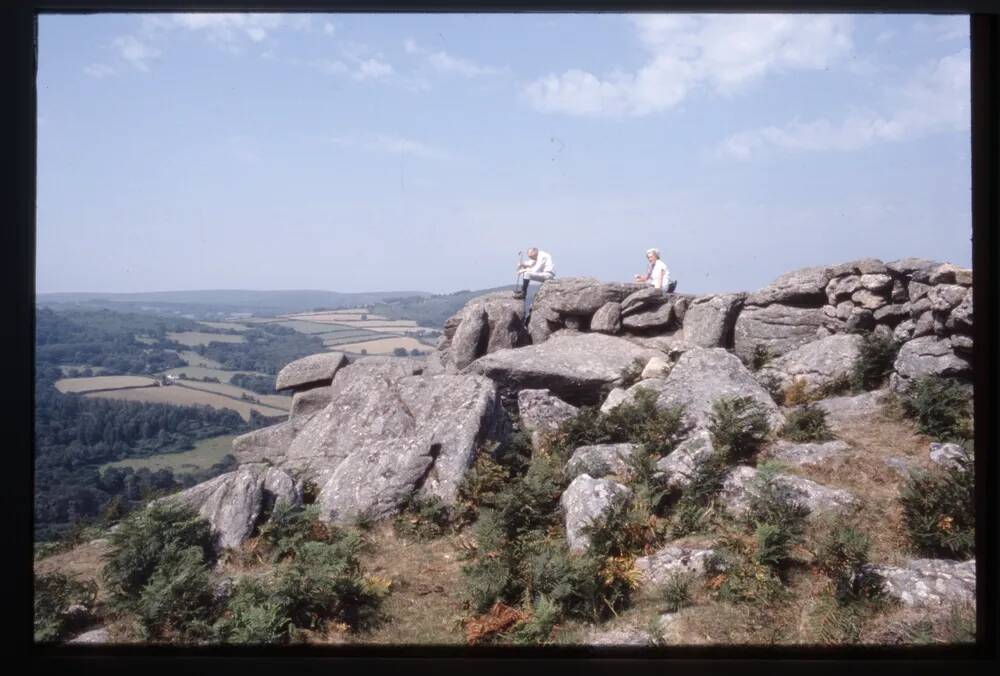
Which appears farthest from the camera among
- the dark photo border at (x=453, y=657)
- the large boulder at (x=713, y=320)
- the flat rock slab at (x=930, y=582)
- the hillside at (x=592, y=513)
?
the large boulder at (x=713, y=320)

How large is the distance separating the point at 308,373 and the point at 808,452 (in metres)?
8.48

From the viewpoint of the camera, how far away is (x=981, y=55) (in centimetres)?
514

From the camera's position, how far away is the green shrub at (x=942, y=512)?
6602 millimetres

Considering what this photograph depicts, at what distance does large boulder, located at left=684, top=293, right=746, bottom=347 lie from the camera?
46.4 ft

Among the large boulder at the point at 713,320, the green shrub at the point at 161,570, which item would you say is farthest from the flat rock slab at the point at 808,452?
the green shrub at the point at 161,570

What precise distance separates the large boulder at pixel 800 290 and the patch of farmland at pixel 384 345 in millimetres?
7191

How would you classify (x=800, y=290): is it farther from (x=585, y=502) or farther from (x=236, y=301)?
(x=236, y=301)

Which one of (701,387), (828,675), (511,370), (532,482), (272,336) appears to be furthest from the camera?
(511,370)

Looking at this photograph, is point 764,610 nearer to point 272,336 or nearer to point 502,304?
point 272,336

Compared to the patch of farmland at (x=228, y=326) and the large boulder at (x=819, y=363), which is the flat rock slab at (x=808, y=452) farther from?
the patch of farmland at (x=228, y=326)

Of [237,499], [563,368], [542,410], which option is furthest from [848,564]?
[237,499]

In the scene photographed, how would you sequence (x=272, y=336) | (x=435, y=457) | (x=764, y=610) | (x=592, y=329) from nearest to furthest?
(x=764, y=610), (x=435, y=457), (x=272, y=336), (x=592, y=329)

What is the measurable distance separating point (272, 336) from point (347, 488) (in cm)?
358

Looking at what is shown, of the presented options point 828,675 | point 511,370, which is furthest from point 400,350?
point 828,675
